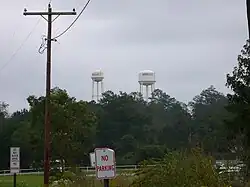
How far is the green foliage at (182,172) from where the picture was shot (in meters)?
14.5

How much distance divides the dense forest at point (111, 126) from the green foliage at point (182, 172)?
3074 centimetres

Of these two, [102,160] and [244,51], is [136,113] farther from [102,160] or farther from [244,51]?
[102,160]

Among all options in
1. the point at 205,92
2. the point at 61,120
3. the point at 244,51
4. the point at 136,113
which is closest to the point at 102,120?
the point at 136,113

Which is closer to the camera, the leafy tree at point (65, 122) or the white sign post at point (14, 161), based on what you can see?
the white sign post at point (14, 161)

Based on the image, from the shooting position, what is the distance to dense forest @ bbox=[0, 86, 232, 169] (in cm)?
5044

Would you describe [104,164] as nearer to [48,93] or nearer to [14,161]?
[14,161]

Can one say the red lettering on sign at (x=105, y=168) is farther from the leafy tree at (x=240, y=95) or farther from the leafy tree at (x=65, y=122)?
the leafy tree at (x=240, y=95)

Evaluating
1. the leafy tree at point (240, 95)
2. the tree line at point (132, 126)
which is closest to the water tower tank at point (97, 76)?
the tree line at point (132, 126)

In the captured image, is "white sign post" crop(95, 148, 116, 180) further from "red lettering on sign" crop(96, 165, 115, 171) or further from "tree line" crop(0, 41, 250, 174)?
"tree line" crop(0, 41, 250, 174)

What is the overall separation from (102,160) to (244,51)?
156 feet

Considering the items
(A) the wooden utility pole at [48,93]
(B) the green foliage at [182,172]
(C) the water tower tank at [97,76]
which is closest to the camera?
(B) the green foliage at [182,172]

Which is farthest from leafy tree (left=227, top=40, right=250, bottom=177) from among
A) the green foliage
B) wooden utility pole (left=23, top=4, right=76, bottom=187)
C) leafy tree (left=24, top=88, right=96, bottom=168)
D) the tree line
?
the green foliage

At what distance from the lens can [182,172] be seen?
14734 millimetres

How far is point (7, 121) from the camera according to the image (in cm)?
9906
